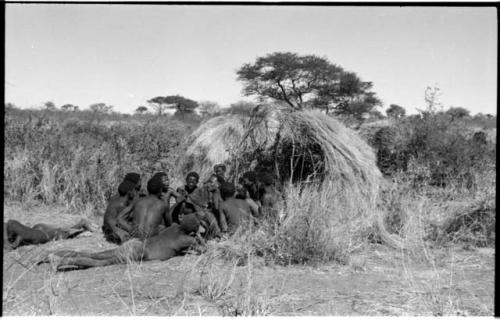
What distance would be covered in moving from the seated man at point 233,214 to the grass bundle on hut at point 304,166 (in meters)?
0.41

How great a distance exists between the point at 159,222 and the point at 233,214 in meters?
0.73

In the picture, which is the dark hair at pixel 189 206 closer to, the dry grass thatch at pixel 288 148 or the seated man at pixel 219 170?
the seated man at pixel 219 170

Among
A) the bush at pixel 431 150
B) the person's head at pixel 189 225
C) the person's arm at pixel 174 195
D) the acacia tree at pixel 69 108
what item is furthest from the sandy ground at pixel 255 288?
the acacia tree at pixel 69 108

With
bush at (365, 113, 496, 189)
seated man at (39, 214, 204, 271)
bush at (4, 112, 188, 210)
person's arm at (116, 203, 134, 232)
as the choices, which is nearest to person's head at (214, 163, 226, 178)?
bush at (4, 112, 188, 210)

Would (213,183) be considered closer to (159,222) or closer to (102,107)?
(159,222)

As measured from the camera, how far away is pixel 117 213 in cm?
577

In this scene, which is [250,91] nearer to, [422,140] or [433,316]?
[422,140]

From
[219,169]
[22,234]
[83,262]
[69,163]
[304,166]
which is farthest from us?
[69,163]

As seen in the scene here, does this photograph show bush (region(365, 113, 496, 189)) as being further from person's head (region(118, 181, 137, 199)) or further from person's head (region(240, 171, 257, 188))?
person's head (region(118, 181, 137, 199))

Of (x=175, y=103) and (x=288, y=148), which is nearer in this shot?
(x=288, y=148)

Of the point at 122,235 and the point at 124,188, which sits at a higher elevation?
the point at 124,188

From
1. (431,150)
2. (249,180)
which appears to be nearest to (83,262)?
(249,180)

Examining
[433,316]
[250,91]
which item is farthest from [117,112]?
[433,316]

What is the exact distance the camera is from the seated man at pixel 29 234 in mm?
5242
